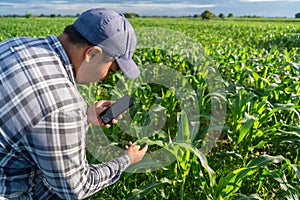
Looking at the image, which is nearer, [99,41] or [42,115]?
[42,115]

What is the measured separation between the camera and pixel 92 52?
64.2 inches

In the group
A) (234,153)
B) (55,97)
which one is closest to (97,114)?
(55,97)

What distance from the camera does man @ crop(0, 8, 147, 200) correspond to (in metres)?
A: 1.50

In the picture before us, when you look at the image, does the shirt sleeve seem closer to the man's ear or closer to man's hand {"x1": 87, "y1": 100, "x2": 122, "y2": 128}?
the man's ear

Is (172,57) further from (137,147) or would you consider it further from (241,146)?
(137,147)

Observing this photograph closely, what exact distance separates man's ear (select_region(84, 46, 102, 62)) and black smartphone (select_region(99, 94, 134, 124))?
82cm

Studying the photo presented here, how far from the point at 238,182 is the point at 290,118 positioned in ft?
7.33

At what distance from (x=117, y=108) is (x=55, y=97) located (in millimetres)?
963

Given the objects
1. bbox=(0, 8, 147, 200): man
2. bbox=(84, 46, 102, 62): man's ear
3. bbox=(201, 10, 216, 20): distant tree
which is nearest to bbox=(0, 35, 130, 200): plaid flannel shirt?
bbox=(0, 8, 147, 200): man

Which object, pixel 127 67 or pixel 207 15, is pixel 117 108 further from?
pixel 207 15

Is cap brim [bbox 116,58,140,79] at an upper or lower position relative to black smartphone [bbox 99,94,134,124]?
upper

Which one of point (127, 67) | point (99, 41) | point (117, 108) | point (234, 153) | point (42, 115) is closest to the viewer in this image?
point (42, 115)

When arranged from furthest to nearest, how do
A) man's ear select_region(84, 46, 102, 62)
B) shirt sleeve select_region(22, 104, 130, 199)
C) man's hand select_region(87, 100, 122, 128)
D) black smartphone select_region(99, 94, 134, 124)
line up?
man's hand select_region(87, 100, 122, 128) < black smartphone select_region(99, 94, 134, 124) < man's ear select_region(84, 46, 102, 62) < shirt sleeve select_region(22, 104, 130, 199)

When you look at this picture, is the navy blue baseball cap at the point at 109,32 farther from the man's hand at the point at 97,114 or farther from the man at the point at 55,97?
the man's hand at the point at 97,114
